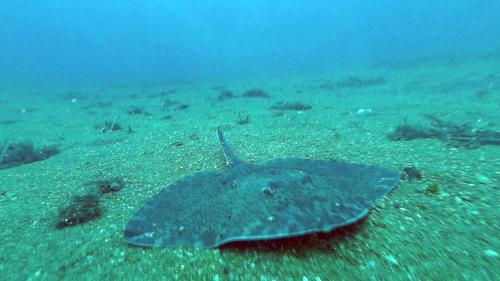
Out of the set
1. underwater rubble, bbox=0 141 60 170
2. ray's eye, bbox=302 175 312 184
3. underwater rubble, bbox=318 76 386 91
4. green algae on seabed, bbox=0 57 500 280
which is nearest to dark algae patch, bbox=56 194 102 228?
green algae on seabed, bbox=0 57 500 280

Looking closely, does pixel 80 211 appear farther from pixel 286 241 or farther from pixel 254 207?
pixel 286 241

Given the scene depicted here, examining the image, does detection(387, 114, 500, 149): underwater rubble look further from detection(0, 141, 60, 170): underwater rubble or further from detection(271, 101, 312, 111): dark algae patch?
detection(0, 141, 60, 170): underwater rubble

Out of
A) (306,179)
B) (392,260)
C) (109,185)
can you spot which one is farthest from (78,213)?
→ (392,260)

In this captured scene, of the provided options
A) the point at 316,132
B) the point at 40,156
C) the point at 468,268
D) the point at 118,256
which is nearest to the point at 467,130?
the point at 316,132

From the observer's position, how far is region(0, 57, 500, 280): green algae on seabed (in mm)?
2740

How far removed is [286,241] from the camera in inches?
119

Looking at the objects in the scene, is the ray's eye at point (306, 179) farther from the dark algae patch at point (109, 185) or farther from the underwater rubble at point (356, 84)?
the underwater rubble at point (356, 84)

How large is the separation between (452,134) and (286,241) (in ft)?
17.4

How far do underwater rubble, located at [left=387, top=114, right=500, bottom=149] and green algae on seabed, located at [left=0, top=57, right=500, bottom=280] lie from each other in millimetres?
301

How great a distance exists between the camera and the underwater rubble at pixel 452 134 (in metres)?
5.61

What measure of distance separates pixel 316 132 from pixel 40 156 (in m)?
7.10

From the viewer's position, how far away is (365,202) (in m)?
2.88

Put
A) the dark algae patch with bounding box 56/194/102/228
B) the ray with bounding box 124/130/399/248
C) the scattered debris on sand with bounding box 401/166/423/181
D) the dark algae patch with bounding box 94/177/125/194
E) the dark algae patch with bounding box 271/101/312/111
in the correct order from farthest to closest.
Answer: the dark algae patch with bounding box 271/101/312/111 → the dark algae patch with bounding box 94/177/125/194 → the scattered debris on sand with bounding box 401/166/423/181 → the dark algae patch with bounding box 56/194/102/228 → the ray with bounding box 124/130/399/248

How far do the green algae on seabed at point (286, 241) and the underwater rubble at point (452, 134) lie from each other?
0.30 meters
